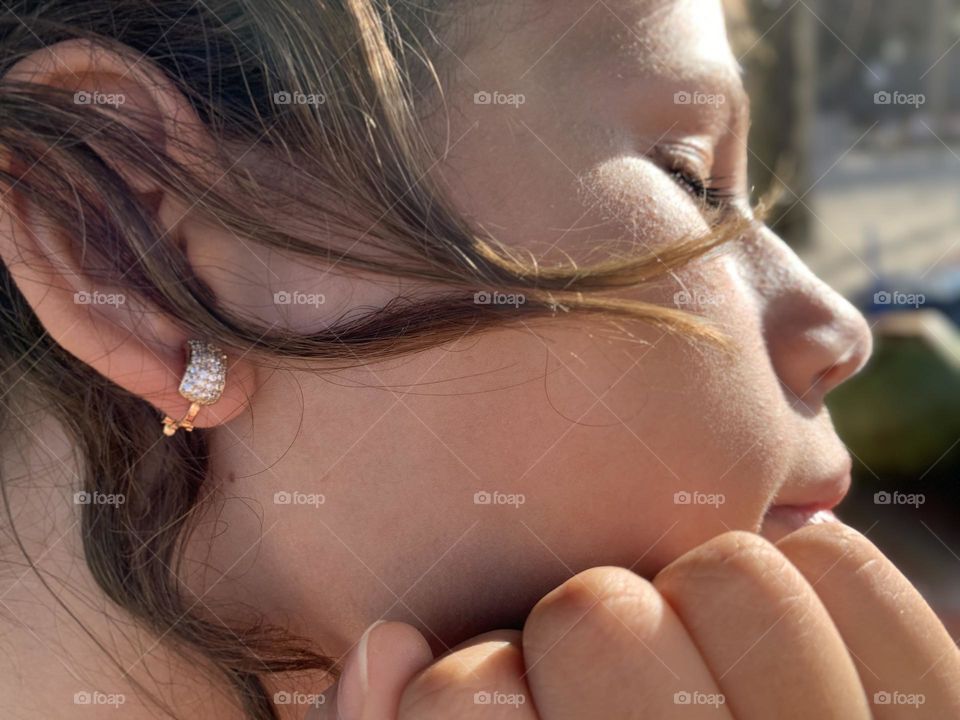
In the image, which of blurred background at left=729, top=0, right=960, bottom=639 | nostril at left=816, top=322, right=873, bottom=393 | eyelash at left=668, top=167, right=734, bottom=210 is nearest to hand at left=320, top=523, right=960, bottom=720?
nostril at left=816, top=322, right=873, bottom=393

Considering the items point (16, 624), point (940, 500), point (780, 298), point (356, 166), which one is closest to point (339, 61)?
point (356, 166)

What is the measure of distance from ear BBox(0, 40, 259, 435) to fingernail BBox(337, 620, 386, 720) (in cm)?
27

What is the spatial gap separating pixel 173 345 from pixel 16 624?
1.31 ft

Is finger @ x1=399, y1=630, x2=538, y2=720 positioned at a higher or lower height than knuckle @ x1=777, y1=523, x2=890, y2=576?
lower

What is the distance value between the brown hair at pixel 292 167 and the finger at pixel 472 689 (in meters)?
0.30

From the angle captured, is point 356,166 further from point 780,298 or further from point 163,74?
point 780,298

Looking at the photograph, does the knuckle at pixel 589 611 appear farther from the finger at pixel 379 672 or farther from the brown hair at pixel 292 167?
the brown hair at pixel 292 167

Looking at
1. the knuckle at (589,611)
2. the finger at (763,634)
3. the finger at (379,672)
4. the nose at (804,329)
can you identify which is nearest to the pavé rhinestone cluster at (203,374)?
the finger at (379,672)

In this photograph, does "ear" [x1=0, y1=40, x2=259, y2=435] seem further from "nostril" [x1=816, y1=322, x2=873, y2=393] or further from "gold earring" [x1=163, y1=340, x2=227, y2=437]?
"nostril" [x1=816, y1=322, x2=873, y2=393]

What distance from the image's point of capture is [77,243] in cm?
91

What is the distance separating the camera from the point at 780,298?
1103 mm

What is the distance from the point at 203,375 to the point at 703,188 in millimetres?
577

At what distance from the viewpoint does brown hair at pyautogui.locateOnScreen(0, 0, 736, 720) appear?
894mm

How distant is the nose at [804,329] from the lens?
1.06 metres
